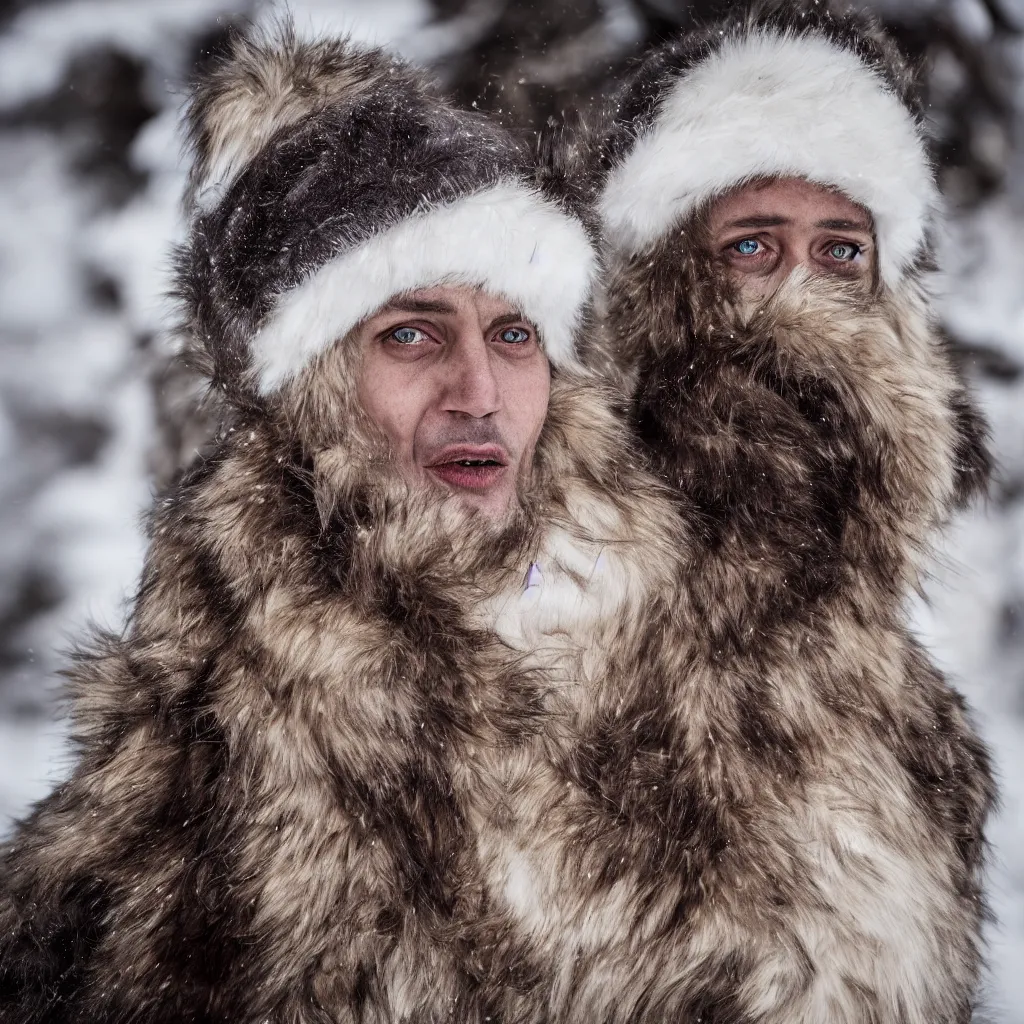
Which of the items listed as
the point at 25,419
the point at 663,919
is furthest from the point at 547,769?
the point at 25,419

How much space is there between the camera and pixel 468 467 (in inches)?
53.7

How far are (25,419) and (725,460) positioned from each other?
1645 millimetres

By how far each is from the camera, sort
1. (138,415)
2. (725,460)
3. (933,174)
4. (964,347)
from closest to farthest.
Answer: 1. (725,460)
2. (933,174)
3. (964,347)
4. (138,415)

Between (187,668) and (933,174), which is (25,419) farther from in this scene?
(933,174)

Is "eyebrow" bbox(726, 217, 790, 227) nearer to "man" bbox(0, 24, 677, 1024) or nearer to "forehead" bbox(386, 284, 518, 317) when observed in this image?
"man" bbox(0, 24, 677, 1024)

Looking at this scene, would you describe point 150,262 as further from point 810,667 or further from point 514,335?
point 810,667

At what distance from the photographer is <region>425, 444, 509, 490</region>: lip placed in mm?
1346

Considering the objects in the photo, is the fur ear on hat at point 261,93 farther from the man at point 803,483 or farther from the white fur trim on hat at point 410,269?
the man at point 803,483

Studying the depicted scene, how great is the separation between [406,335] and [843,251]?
0.78 metres

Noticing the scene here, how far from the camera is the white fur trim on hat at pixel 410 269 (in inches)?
51.8

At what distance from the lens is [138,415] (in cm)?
234

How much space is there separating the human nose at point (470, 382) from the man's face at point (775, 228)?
1.56ft

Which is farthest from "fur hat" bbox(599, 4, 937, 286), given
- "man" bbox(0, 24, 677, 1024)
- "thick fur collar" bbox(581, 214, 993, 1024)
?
"man" bbox(0, 24, 677, 1024)

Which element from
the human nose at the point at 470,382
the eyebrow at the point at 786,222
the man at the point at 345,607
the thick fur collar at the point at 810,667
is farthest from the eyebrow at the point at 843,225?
the human nose at the point at 470,382
